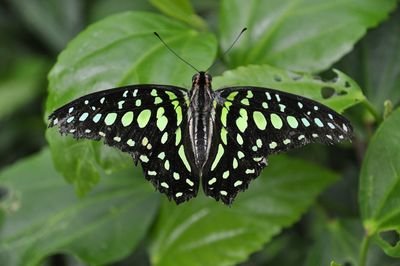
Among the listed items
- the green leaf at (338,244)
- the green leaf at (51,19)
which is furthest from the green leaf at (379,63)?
the green leaf at (51,19)

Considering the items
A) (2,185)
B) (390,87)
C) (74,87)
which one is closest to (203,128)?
(74,87)

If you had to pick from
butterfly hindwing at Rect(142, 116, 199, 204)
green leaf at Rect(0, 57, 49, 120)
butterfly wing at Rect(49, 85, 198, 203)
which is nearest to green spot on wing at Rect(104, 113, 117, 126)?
butterfly wing at Rect(49, 85, 198, 203)

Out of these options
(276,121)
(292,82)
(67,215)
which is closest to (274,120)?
(276,121)

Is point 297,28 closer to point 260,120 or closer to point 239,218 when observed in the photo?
point 260,120

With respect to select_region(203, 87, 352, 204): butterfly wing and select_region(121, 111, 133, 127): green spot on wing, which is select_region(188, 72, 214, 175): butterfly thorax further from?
select_region(121, 111, 133, 127): green spot on wing

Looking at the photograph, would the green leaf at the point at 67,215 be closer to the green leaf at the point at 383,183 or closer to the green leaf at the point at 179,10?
the green leaf at the point at 179,10
